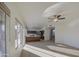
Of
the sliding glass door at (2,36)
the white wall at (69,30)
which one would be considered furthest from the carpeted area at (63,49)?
the sliding glass door at (2,36)

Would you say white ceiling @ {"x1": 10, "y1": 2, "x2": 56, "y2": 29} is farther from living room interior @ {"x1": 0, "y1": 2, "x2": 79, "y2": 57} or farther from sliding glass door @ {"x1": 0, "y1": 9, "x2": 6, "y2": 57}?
sliding glass door @ {"x1": 0, "y1": 9, "x2": 6, "y2": 57}

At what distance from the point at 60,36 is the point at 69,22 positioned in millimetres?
2257

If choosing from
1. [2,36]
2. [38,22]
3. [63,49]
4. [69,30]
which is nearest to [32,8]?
[2,36]

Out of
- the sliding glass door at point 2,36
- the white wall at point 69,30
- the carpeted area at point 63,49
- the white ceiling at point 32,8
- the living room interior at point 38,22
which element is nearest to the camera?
the sliding glass door at point 2,36

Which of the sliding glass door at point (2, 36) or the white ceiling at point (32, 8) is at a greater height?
the white ceiling at point (32, 8)

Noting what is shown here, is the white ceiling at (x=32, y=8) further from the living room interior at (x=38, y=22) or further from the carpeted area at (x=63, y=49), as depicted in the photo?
the carpeted area at (x=63, y=49)

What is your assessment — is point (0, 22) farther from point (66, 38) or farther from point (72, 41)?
point (66, 38)

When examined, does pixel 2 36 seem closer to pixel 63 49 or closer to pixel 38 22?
pixel 63 49

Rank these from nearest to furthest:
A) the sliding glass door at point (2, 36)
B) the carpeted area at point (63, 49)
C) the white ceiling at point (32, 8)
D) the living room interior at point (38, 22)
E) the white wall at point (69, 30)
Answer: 1. the sliding glass door at point (2, 36)
2. the living room interior at point (38, 22)
3. the white ceiling at point (32, 8)
4. the carpeted area at point (63, 49)
5. the white wall at point (69, 30)

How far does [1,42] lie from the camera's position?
2.65 m

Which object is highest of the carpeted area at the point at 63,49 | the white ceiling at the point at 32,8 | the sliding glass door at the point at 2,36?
the white ceiling at the point at 32,8

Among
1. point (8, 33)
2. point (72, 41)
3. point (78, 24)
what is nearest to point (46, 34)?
point (72, 41)

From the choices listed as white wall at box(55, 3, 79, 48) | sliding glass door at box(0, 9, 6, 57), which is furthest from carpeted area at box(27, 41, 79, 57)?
sliding glass door at box(0, 9, 6, 57)

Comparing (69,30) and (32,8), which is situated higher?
(32,8)
